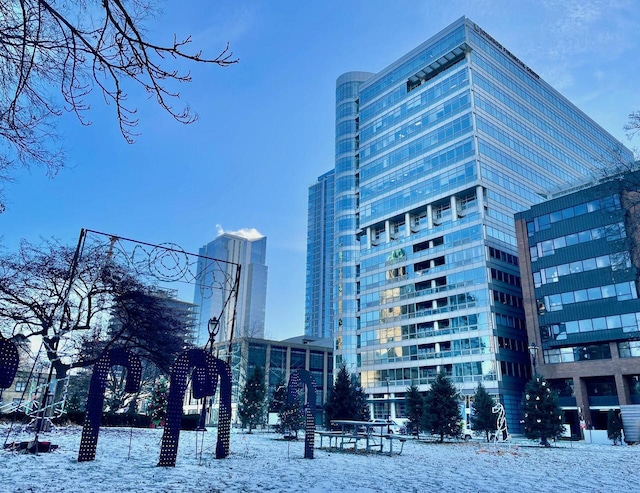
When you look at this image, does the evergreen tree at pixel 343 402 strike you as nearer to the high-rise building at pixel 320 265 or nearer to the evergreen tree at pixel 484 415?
the evergreen tree at pixel 484 415

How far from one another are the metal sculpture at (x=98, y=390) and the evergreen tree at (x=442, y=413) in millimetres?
26044

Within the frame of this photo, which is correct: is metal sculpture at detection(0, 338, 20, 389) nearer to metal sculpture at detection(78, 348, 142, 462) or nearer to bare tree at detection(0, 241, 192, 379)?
metal sculpture at detection(78, 348, 142, 462)

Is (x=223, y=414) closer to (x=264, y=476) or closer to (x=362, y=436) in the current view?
(x=264, y=476)

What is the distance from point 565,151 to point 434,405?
213ft

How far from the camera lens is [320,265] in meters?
178

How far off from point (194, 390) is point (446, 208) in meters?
61.4

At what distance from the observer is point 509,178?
225ft

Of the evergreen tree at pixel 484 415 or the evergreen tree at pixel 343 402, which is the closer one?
the evergreen tree at pixel 343 402

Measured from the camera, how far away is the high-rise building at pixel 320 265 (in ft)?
565

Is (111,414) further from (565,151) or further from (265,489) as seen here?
(565,151)

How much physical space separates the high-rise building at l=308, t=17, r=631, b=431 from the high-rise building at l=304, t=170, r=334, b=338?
8710 centimetres

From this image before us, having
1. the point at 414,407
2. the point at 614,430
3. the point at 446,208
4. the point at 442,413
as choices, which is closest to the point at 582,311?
the point at 614,430

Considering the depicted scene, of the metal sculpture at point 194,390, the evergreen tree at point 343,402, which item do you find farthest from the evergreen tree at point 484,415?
the metal sculpture at point 194,390

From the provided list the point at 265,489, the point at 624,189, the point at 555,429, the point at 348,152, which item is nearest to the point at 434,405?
the point at 555,429
